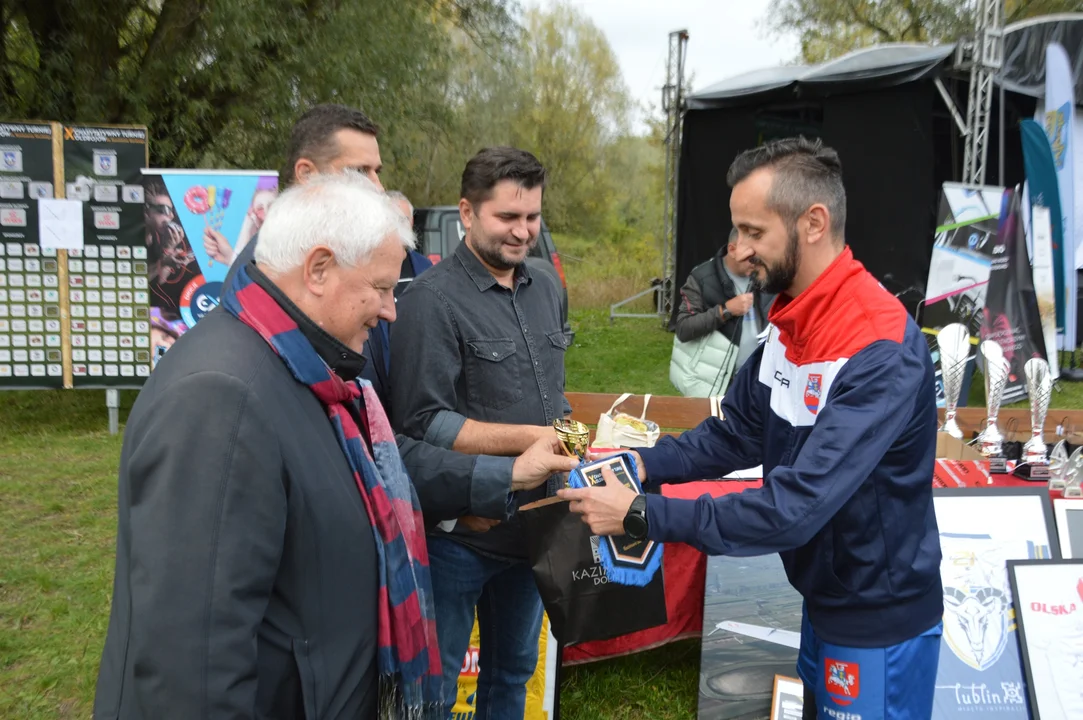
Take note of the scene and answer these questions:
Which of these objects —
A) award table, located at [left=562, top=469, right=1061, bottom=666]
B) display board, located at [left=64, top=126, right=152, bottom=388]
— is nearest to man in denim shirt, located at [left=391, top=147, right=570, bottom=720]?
award table, located at [left=562, top=469, right=1061, bottom=666]

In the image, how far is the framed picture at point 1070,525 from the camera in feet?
9.89

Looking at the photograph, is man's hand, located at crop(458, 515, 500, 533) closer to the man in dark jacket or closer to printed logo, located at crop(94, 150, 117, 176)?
the man in dark jacket

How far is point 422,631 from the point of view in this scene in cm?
159

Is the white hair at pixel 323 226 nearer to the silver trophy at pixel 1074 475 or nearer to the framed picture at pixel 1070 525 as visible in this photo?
the framed picture at pixel 1070 525

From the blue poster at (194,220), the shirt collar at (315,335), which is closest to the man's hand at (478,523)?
the shirt collar at (315,335)

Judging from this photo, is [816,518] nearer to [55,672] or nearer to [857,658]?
[857,658]

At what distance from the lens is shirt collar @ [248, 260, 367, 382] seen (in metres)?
1.40

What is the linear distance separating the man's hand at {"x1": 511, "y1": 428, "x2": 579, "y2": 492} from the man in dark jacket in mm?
2684

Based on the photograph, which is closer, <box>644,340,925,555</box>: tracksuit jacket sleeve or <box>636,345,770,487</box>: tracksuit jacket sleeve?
<box>644,340,925,555</box>: tracksuit jacket sleeve

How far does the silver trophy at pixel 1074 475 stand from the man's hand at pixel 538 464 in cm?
230

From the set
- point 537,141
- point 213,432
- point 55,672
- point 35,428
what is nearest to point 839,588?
point 213,432

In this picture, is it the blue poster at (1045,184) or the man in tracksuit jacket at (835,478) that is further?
the blue poster at (1045,184)

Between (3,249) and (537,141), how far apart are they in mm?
20043

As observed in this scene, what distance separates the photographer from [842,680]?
1.92 metres
